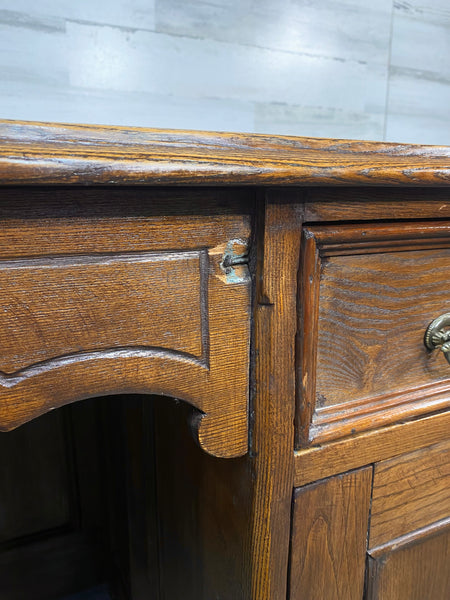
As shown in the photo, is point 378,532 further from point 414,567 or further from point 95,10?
point 95,10

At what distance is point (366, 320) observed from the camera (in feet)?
1.24

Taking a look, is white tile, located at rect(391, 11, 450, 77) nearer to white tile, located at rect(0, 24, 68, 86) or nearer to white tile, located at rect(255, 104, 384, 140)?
white tile, located at rect(255, 104, 384, 140)

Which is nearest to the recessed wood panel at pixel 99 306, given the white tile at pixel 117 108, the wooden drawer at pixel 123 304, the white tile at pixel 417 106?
the wooden drawer at pixel 123 304

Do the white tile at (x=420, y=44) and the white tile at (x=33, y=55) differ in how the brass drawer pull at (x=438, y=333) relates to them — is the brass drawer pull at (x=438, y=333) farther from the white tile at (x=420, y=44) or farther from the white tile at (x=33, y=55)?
the white tile at (x=420, y=44)

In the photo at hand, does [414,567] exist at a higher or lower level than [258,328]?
lower

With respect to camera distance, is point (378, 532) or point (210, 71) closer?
point (378, 532)

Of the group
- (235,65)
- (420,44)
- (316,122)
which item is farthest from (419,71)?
(235,65)

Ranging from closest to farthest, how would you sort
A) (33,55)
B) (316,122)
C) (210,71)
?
(33,55)
(210,71)
(316,122)

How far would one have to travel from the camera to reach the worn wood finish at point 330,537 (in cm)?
38

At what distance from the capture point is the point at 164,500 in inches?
22.5

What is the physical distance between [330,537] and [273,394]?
148 mm

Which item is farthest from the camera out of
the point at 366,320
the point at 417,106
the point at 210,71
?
the point at 417,106

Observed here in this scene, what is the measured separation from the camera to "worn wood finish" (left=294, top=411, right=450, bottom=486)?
377mm

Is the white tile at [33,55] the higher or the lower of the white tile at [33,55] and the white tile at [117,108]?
the higher
